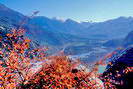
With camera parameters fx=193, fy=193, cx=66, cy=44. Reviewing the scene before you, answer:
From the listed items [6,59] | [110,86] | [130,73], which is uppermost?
[6,59]

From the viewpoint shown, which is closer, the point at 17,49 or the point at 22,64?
the point at 22,64

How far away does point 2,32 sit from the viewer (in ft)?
104

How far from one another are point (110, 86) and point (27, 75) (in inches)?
267

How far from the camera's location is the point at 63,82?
12398 mm

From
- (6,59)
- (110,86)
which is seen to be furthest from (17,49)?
(110,86)

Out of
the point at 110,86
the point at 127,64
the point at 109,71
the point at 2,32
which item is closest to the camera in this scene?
the point at 110,86

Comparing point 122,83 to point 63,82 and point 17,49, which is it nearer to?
point 63,82

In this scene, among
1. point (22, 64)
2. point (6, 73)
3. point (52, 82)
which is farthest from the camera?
point (22, 64)

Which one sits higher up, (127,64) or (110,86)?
(127,64)

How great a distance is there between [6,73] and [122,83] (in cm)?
883

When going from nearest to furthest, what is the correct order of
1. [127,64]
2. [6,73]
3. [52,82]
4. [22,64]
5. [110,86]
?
[52,82], [6,73], [22,64], [110,86], [127,64]

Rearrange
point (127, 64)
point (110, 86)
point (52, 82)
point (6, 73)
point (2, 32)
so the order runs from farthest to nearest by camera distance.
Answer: point (2, 32) < point (127, 64) < point (110, 86) < point (6, 73) < point (52, 82)

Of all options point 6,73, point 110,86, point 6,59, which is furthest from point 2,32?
point 110,86

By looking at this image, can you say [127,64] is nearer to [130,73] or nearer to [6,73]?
[130,73]
